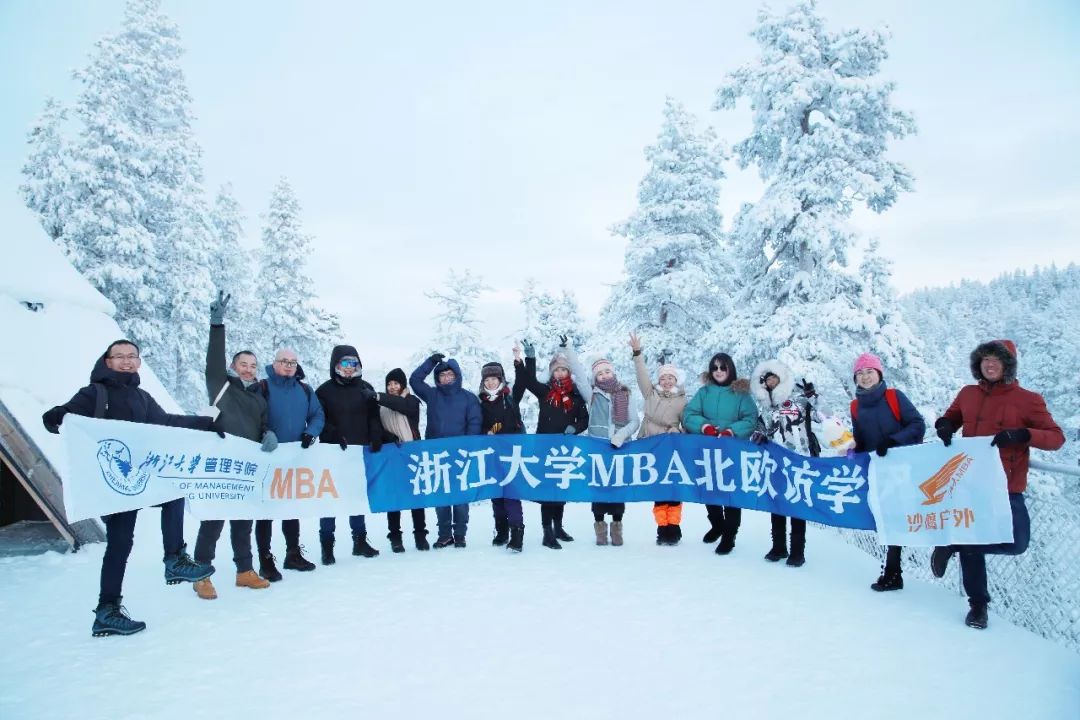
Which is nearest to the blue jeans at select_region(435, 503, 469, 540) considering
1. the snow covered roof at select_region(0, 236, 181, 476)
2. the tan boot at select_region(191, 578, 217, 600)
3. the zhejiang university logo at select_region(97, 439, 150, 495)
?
the tan boot at select_region(191, 578, 217, 600)

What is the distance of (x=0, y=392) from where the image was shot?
7.03m

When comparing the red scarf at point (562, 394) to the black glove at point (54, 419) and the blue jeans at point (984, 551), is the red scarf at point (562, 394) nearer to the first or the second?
the blue jeans at point (984, 551)

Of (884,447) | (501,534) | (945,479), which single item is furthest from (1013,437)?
(501,534)

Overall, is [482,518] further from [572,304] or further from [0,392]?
[572,304]

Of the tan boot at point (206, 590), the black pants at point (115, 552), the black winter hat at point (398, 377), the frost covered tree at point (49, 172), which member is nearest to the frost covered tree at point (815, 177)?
the black winter hat at point (398, 377)

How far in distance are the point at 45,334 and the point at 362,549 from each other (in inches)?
263

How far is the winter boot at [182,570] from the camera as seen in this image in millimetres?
5012

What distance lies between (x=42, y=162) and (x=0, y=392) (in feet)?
55.2

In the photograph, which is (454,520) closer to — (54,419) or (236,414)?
(236,414)

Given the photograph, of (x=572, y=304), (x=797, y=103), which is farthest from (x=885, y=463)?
(x=572, y=304)

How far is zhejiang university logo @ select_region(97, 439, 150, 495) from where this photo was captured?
4.76 meters

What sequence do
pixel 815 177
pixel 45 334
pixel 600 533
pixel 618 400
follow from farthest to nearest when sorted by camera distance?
pixel 815 177 → pixel 45 334 → pixel 600 533 → pixel 618 400

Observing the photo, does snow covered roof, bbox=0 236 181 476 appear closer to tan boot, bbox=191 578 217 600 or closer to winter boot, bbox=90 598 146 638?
tan boot, bbox=191 578 217 600

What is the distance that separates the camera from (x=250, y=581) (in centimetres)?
571
